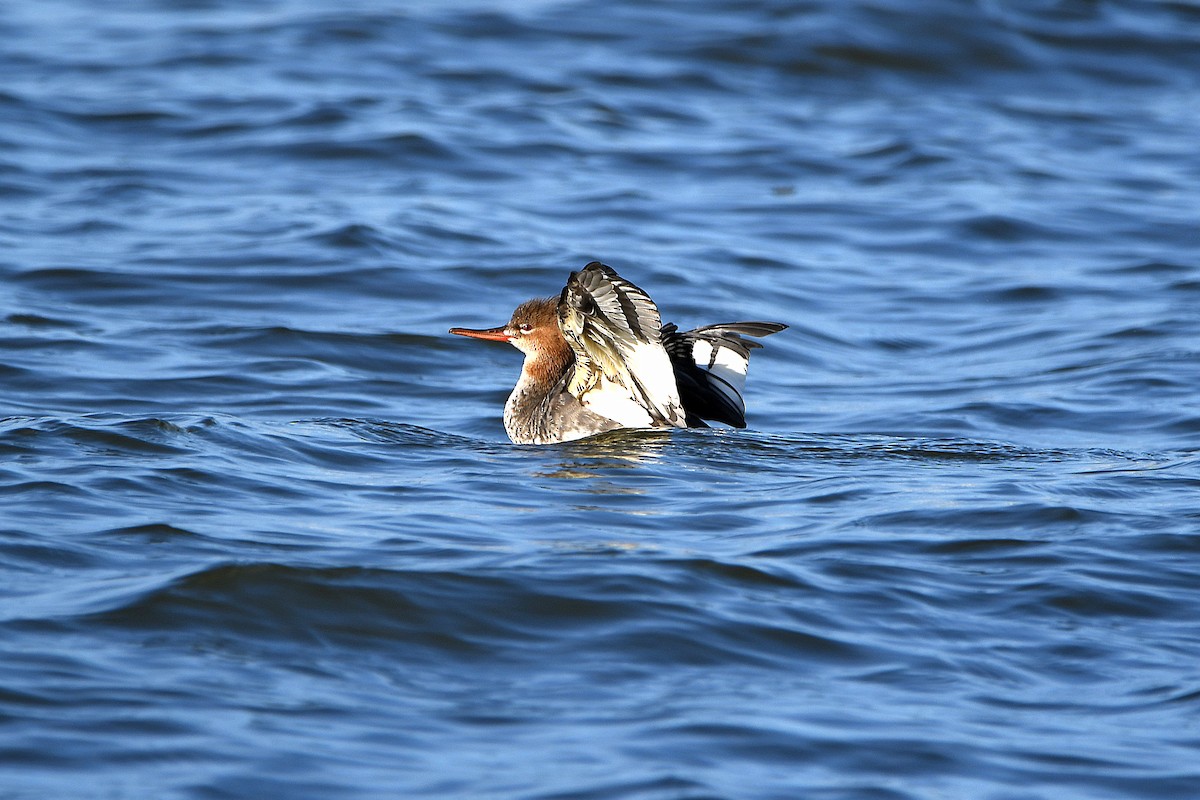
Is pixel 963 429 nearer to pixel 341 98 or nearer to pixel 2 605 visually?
pixel 2 605

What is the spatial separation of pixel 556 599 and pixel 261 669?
3.23 feet

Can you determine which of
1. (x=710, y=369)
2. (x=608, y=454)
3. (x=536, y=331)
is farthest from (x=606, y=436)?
(x=536, y=331)

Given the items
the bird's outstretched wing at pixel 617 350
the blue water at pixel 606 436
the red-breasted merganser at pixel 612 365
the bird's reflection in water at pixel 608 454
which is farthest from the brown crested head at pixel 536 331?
the bird's reflection in water at pixel 608 454

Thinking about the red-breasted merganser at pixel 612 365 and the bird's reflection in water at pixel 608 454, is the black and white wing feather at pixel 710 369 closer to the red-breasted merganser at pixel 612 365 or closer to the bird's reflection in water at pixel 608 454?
the red-breasted merganser at pixel 612 365

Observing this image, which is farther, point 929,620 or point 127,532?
point 127,532

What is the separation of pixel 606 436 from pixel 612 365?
0.42m

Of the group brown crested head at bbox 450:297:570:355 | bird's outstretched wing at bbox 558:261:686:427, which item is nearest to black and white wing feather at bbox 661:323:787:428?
bird's outstretched wing at bbox 558:261:686:427

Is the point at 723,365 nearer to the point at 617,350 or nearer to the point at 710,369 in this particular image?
the point at 710,369

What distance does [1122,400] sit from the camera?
8664 mm

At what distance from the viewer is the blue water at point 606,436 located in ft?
13.6

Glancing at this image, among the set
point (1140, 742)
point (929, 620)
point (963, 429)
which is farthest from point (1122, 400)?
point (1140, 742)

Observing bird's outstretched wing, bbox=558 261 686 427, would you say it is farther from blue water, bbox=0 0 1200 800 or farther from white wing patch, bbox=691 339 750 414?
white wing patch, bbox=691 339 750 414

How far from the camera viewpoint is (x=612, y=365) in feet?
22.7

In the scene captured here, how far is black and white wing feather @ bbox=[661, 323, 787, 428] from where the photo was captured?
740 cm
